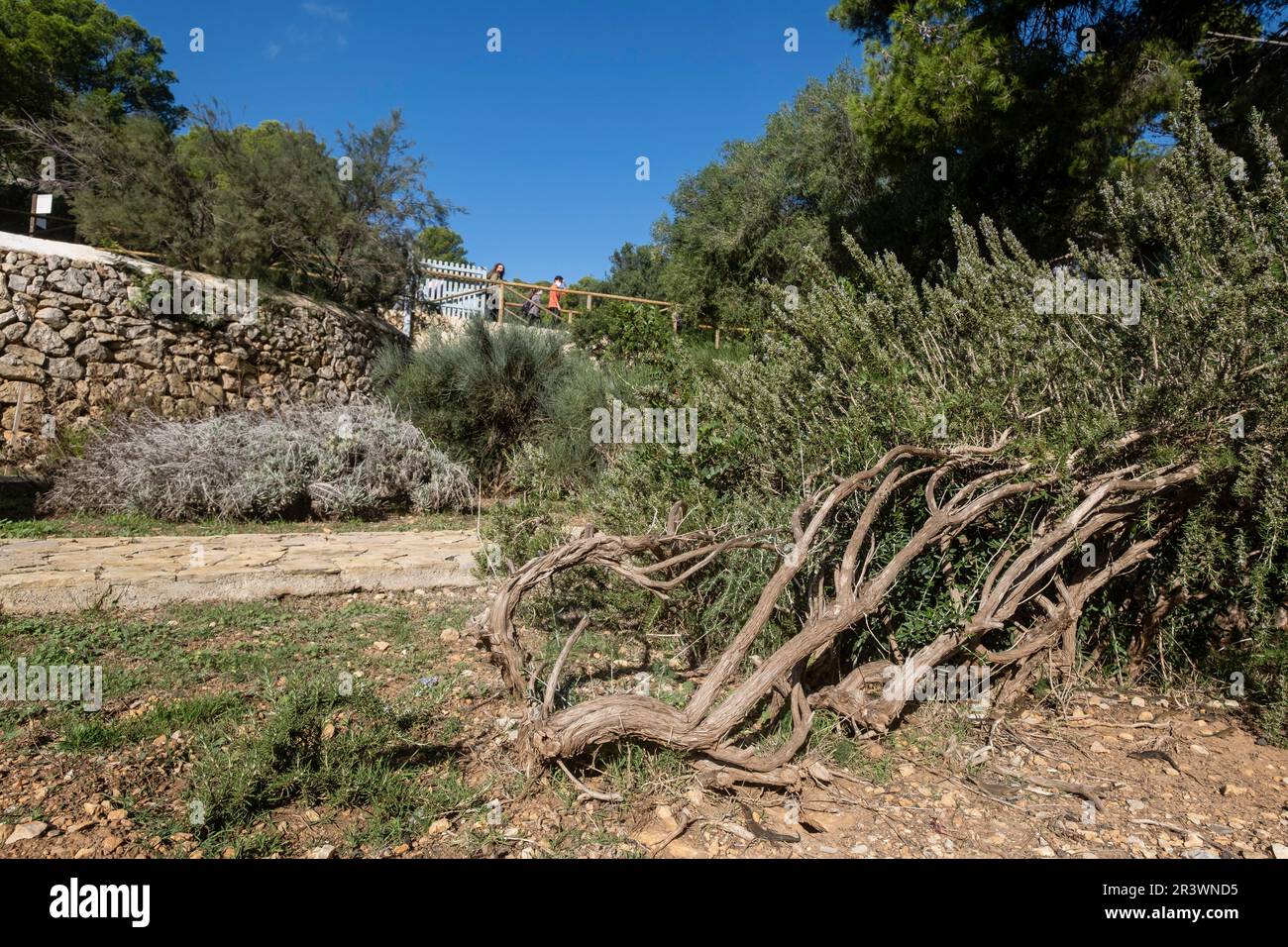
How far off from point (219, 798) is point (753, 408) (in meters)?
2.87

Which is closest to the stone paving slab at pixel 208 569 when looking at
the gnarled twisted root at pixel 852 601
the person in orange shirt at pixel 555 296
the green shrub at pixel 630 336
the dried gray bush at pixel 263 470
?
the dried gray bush at pixel 263 470

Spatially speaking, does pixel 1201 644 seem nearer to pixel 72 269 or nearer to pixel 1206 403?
pixel 1206 403

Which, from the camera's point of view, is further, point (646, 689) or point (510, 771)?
point (646, 689)

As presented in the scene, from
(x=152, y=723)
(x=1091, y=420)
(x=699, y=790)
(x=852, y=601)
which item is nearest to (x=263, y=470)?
(x=152, y=723)

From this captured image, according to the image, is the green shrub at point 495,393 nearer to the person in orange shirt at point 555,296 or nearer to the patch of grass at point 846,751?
the patch of grass at point 846,751

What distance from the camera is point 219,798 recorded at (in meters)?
2.17

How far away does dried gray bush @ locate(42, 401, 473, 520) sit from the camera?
6.37 m

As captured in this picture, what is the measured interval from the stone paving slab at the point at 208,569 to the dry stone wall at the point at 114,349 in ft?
10.7

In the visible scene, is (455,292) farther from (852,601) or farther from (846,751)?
(846,751)

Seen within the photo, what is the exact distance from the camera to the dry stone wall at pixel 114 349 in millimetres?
7992

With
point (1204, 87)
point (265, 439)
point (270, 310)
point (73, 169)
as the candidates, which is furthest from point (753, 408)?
point (73, 169)

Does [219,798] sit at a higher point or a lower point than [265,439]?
lower

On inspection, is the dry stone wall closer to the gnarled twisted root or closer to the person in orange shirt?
the person in orange shirt

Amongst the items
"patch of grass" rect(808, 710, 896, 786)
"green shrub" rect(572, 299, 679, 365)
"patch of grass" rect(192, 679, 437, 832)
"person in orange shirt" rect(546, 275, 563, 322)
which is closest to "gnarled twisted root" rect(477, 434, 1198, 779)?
"patch of grass" rect(808, 710, 896, 786)
